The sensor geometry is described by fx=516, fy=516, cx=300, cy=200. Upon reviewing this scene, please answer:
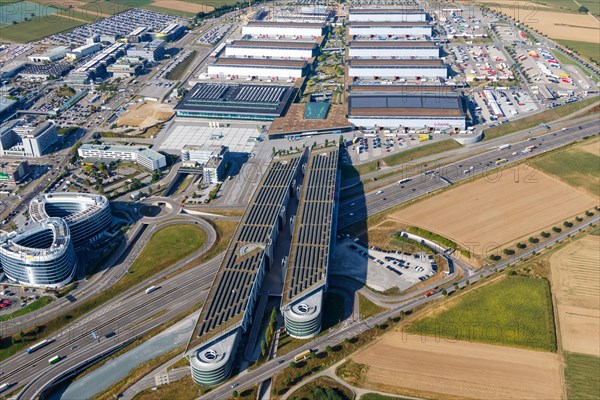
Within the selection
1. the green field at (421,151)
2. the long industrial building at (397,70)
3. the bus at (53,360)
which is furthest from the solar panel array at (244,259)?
the long industrial building at (397,70)

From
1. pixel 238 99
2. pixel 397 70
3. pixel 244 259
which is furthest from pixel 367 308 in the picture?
pixel 397 70

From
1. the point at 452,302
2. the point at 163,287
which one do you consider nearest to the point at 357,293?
the point at 452,302

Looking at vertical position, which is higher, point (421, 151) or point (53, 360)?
point (421, 151)

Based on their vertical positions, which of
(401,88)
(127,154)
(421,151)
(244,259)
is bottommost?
(244,259)

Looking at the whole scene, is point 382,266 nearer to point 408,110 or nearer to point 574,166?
point 574,166

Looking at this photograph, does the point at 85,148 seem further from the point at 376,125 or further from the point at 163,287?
the point at 376,125
